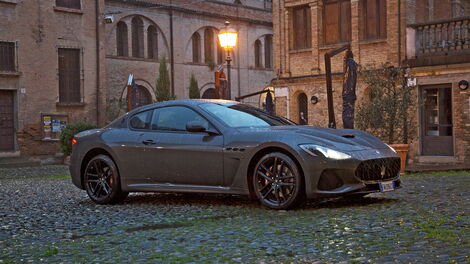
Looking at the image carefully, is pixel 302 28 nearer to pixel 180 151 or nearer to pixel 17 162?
pixel 17 162

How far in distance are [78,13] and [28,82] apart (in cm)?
436

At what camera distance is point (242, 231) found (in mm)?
6660

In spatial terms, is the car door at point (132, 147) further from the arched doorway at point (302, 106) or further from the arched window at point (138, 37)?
the arched window at point (138, 37)

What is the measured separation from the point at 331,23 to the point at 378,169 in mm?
21107

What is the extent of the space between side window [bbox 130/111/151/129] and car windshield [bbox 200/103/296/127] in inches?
37.0

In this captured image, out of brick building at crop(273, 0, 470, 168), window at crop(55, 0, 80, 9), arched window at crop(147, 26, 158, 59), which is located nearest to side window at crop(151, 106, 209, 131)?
brick building at crop(273, 0, 470, 168)

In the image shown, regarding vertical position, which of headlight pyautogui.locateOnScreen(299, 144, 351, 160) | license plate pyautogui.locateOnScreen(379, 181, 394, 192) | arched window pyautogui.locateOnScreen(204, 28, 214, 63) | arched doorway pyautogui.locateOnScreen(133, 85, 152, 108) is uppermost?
arched window pyautogui.locateOnScreen(204, 28, 214, 63)

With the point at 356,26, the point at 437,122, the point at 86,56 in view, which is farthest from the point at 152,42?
the point at 437,122

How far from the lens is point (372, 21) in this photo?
27438 mm

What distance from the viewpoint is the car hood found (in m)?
8.18

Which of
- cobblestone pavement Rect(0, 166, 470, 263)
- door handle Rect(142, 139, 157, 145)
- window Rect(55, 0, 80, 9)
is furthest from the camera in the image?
window Rect(55, 0, 80, 9)

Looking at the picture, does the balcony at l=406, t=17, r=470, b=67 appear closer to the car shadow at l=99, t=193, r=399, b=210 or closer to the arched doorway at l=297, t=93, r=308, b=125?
the arched doorway at l=297, t=93, r=308, b=125

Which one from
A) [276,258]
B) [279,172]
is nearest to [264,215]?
[279,172]

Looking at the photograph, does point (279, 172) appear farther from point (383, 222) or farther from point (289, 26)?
point (289, 26)
